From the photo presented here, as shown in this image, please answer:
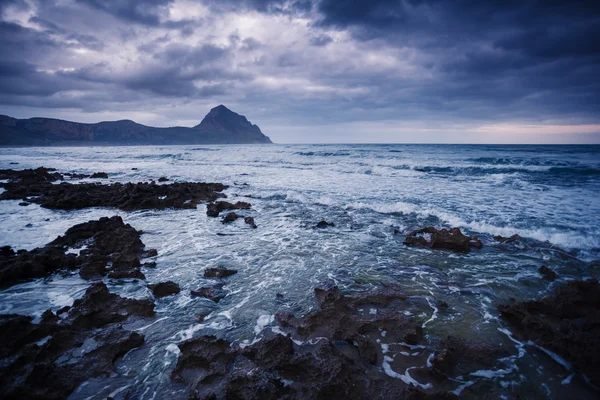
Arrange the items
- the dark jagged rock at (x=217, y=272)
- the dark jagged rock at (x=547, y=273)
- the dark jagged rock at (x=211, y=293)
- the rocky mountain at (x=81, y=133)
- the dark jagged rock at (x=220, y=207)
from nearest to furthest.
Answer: the dark jagged rock at (x=211, y=293)
the dark jagged rock at (x=547, y=273)
the dark jagged rock at (x=217, y=272)
the dark jagged rock at (x=220, y=207)
the rocky mountain at (x=81, y=133)

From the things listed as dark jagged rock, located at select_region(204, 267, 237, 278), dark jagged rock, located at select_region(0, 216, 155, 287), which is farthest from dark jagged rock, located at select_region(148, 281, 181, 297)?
dark jagged rock, located at select_region(0, 216, 155, 287)

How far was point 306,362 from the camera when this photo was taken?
3615 mm

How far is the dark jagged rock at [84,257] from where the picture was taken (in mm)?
6234

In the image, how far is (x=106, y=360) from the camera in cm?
383

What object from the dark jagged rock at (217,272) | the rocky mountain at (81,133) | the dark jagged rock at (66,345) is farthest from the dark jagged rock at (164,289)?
the rocky mountain at (81,133)

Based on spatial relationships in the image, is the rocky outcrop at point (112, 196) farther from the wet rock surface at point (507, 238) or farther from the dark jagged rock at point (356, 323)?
the wet rock surface at point (507, 238)

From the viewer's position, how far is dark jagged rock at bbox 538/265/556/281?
20.0 feet

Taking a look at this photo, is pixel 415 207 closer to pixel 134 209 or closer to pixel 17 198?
pixel 134 209

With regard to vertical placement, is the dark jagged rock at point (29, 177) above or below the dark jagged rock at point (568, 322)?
above

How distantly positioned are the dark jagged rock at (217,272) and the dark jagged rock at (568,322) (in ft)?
17.9

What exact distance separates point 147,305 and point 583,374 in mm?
6610

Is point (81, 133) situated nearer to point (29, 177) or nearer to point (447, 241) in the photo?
point (29, 177)

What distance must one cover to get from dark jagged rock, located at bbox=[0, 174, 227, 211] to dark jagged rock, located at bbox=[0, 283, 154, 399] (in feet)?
29.0

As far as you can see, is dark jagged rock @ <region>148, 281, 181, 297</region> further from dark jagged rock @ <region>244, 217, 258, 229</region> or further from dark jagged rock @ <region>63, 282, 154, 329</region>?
dark jagged rock @ <region>244, 217, 258, 229</region>
